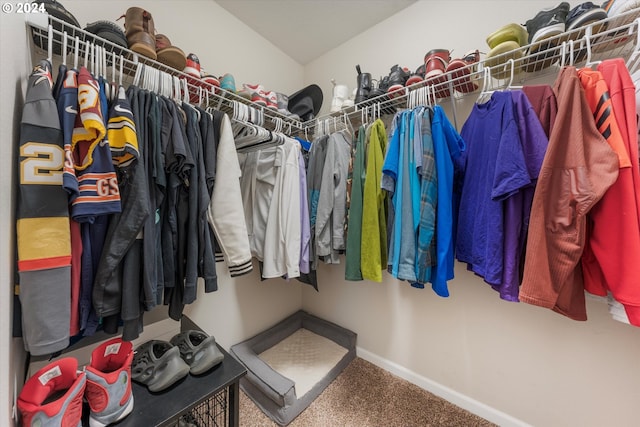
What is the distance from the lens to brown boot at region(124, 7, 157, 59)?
82 cm

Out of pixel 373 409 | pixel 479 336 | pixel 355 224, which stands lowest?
pixel 373 409

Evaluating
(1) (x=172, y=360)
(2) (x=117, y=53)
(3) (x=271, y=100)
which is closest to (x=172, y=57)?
(2) (x=117, y=53)

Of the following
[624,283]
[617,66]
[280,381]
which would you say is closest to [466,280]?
[624,283]

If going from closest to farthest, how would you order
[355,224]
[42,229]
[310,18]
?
[42,229]
[355,224]
[310,18]

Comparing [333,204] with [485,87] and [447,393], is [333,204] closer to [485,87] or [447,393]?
[485,87]

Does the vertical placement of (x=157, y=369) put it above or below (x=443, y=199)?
below

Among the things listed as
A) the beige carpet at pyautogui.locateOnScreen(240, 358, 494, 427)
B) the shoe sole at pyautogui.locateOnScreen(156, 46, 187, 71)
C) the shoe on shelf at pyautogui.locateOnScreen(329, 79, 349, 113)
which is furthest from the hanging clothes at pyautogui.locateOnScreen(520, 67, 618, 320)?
the shoe sole at pyautogui.locateOnScreen(156, 46, 187, 71)

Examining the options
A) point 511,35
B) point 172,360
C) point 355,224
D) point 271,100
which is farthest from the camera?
point 271,100

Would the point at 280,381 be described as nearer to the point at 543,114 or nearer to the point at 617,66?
the point at 543,114

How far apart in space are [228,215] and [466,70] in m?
1.20

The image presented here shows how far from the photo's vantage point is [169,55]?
90 cm

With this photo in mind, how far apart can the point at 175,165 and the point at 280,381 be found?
1.13 m

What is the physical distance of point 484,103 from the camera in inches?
34.9

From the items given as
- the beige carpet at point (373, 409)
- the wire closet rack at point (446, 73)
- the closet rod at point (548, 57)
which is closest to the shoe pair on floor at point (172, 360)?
the beige carpet at point (373, 409)
